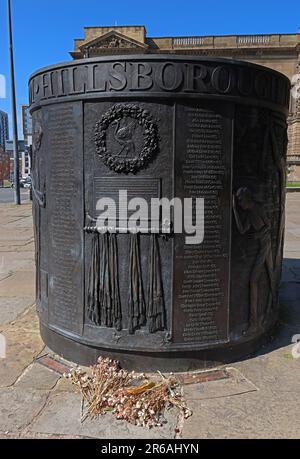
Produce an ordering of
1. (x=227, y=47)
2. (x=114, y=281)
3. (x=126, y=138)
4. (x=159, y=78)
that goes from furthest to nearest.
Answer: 1. (x=227, y=47)
2. (x=114, y=281)
3. (x=126, y=138)
4. (x=159, y=78)

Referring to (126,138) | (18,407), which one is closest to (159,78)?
(126,138)

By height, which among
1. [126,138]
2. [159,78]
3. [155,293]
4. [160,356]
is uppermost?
[159,78]

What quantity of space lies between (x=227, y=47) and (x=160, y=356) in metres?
47.8

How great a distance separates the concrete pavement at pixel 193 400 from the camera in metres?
2.63

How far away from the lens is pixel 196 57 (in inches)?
123

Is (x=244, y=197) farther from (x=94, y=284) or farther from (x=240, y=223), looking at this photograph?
(x=94, y=284)

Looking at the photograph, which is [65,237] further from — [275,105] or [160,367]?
[275,105]

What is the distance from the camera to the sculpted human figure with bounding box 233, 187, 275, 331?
3.43m

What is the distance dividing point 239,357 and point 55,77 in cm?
293

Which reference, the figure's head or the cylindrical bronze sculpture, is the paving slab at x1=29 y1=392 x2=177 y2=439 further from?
the figure's head

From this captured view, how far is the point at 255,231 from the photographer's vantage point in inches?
141

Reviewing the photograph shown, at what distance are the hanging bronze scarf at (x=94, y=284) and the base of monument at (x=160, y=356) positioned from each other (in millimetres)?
318

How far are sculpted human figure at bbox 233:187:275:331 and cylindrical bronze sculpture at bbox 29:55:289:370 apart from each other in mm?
13

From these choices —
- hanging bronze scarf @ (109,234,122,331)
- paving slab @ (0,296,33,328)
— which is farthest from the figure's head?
paving slab @ (0,296,33,328)
